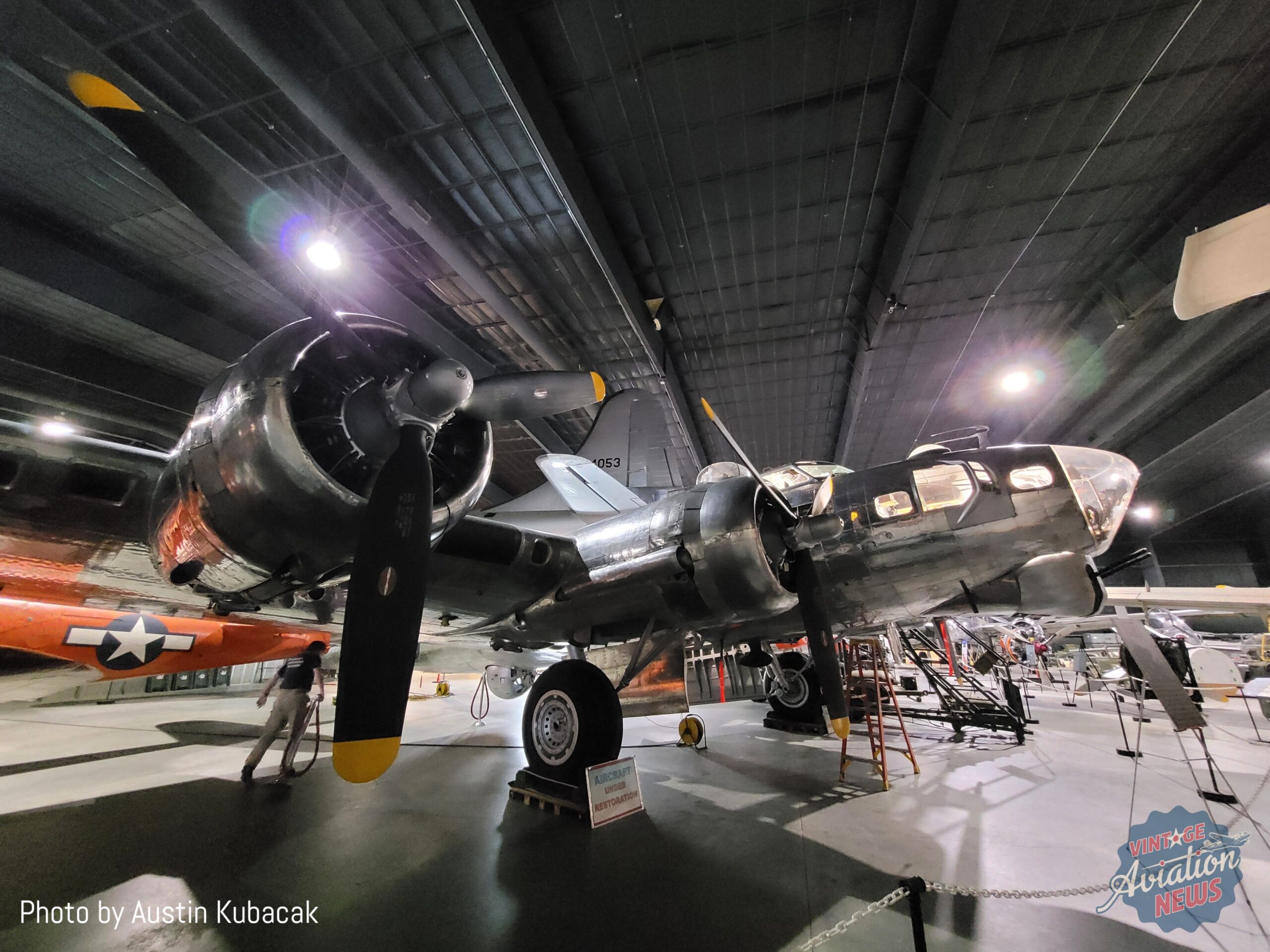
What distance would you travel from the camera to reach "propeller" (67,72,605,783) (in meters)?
1.90

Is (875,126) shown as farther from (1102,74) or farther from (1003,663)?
(1003,663)

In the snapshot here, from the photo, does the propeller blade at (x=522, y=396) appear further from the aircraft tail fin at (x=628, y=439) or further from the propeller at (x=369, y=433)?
the aircraft tail fin at (x=628, y=439)

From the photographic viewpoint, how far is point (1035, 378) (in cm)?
1079

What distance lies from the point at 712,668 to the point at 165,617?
9991 mm

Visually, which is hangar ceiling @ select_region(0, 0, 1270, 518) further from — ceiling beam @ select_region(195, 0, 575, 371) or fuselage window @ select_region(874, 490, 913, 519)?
fuselage window @ select_region(874, 490, 913, 519)

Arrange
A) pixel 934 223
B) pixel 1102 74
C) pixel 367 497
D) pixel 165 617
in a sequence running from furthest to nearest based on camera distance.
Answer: pixel 165 617
pixel 934 223
pixel 1102 74
pixel 367 497

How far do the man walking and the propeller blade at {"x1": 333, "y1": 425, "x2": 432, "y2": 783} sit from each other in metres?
3.93

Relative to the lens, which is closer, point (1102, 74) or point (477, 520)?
point (477, 520)

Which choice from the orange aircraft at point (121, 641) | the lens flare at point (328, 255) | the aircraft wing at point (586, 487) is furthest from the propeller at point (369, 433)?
the orange aircraft at point (121, 641)

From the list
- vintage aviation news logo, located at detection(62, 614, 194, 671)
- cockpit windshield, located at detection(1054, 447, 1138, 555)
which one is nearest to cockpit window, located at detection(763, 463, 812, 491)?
cockpit windshield, located at detection(1054, 447, 1138, 555)

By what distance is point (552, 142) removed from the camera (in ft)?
16.9

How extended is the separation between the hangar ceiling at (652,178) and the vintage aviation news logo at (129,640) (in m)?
4.39

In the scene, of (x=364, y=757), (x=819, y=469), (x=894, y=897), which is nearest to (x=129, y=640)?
(x=364, y=757)

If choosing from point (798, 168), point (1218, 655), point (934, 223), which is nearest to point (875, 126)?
point (798, 168)
